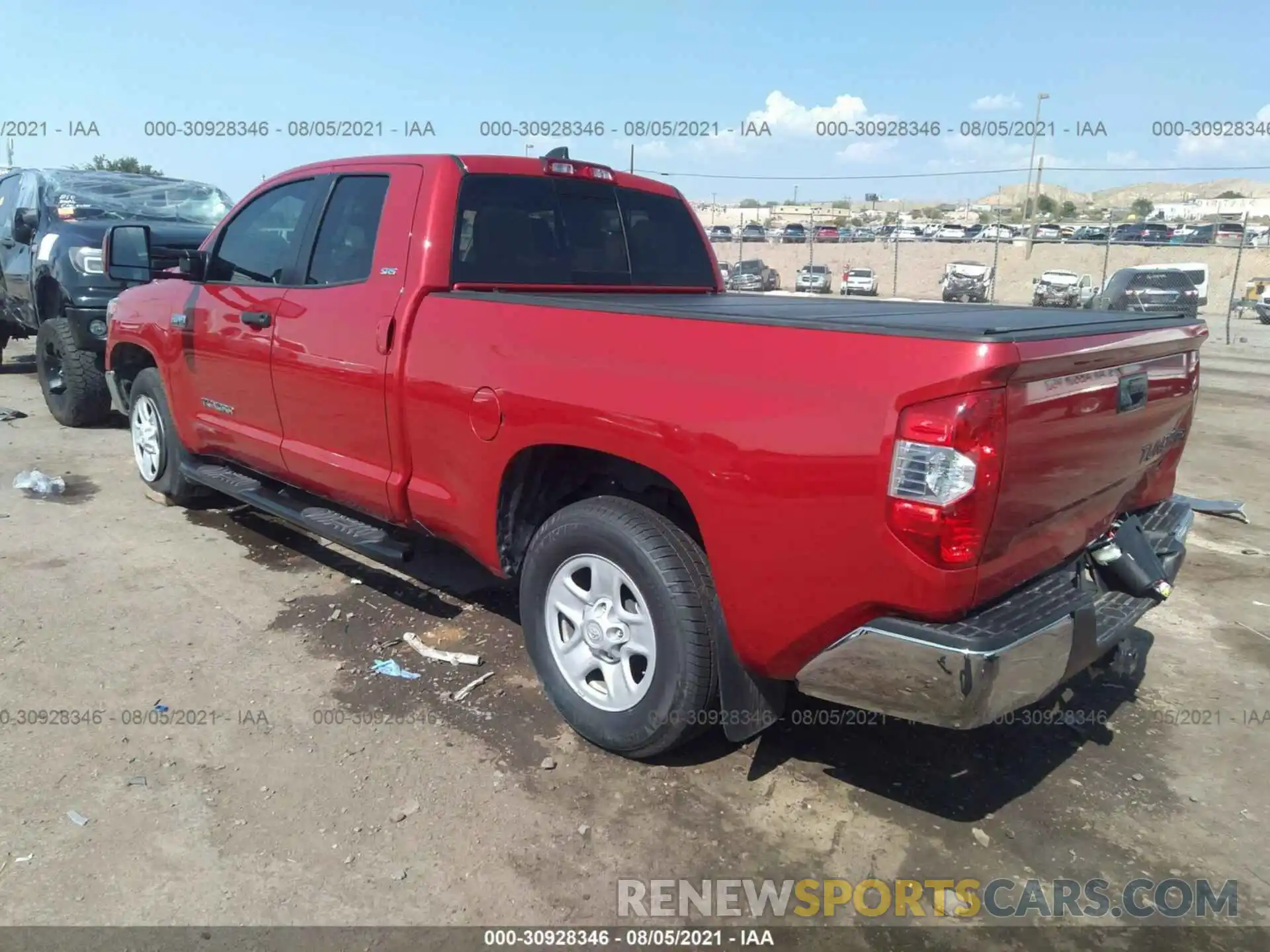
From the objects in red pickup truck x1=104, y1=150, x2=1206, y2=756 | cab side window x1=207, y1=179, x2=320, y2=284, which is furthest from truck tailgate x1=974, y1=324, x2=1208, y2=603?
cab side window x1=207, y1=179, x2=320, y2=284

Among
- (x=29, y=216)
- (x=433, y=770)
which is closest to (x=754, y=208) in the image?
(x=29, y=216)

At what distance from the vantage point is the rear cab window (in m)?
3.88

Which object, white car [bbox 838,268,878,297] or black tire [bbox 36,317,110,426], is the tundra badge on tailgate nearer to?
black tire [bbox 36,317,110,426]

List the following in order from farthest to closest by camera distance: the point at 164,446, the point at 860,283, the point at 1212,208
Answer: the point at 1212,208, the point at 860,283, the point at 164,446

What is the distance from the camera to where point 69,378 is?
7.70 meters

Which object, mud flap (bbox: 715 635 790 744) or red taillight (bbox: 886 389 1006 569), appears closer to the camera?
red taillight (bbox: 886 389 1006 569)

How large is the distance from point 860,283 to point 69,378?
31.5 meters

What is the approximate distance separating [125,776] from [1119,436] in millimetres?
3332

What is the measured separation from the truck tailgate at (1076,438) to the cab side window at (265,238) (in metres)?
3.35

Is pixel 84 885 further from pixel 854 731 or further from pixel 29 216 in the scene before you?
pixel 29 216

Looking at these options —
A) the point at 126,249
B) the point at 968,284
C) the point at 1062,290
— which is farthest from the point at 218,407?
the point at 968,284

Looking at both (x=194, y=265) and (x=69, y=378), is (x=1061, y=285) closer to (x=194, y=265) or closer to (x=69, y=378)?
(x=69, y=378)

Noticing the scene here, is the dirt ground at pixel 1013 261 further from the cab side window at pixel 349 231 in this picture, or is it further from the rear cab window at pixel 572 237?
the cab side window at pixel 349 231

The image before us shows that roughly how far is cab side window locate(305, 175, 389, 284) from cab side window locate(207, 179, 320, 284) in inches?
7.5
